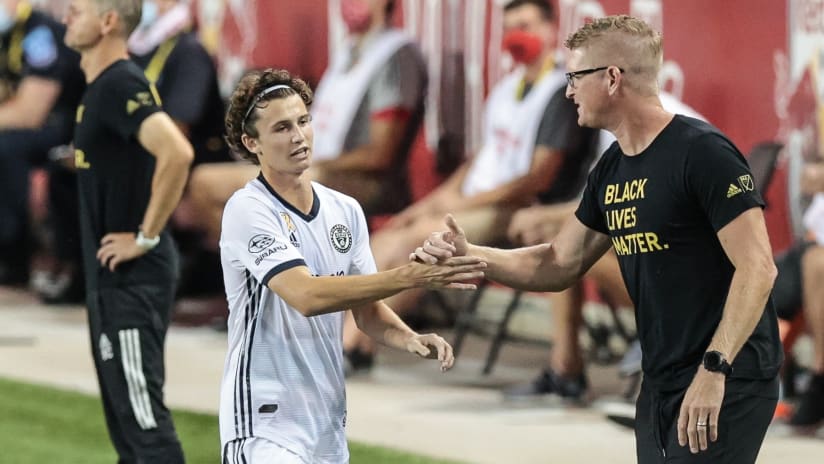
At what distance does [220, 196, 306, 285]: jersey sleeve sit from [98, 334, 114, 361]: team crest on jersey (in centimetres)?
155

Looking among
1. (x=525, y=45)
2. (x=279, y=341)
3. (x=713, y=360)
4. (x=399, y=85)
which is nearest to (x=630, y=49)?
(x=713, y=360)

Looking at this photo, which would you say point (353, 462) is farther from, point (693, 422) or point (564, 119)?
point (693, 422)

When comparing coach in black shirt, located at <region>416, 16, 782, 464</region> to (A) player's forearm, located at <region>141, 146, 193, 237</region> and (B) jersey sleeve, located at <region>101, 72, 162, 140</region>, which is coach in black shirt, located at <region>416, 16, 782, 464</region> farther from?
(B) jersey sleeve, located at <region>101, 72, 162, 140</region>

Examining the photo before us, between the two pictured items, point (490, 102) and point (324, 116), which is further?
point (324, 116)

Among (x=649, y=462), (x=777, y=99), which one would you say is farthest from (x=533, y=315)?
(x=649, y=462)

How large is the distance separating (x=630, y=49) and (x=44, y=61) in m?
8.42

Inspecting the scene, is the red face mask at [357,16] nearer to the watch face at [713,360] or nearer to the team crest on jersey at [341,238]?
the team crest on jersey at [341,238]

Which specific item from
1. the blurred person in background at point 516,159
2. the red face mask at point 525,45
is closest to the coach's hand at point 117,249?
the blurred person in background at point 516,159

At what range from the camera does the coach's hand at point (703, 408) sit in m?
4.07

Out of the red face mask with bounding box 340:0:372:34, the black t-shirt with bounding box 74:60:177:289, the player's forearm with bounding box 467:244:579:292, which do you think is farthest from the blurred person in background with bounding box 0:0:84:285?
the player's forearm with bounding box 467:244:579:292

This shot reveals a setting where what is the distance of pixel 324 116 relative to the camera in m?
10.4

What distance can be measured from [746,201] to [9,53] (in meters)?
9.60

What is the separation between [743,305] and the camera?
4.03 m

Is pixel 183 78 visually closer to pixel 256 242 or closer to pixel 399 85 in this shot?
pixel 399 85
